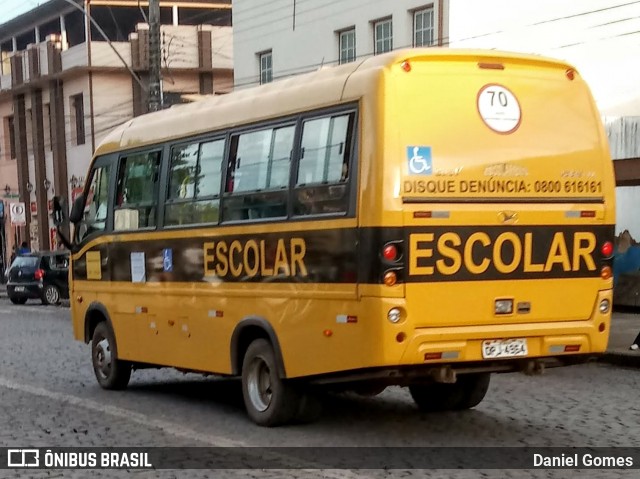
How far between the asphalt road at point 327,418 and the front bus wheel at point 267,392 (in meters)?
0.15

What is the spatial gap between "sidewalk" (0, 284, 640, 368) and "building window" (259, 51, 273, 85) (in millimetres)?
14584

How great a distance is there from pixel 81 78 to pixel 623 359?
114ft

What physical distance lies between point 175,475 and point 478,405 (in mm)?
4126

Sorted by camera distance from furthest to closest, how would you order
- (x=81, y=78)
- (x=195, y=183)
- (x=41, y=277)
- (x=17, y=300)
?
1. (x=81, y=78)
2. (x=17, y=300)
3. (x=41, y=277)
4. (x=195, y=183)

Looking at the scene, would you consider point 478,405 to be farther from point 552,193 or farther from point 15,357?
point 15,357

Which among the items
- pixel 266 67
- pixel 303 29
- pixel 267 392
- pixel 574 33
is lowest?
pixel 267 392

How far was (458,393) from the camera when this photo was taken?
10.9 metres

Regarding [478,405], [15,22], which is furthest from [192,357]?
[15,22]

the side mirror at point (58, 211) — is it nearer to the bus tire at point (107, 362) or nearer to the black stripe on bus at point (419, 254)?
the bus tire at point (107, 362)

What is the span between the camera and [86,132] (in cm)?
4591

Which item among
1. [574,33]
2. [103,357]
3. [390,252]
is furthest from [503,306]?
[574,33]

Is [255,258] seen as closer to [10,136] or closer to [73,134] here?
[73,134]

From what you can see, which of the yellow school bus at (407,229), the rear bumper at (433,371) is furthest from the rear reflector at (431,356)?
the rear bumper at (433,371)

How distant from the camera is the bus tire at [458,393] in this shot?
10930 millimetres
